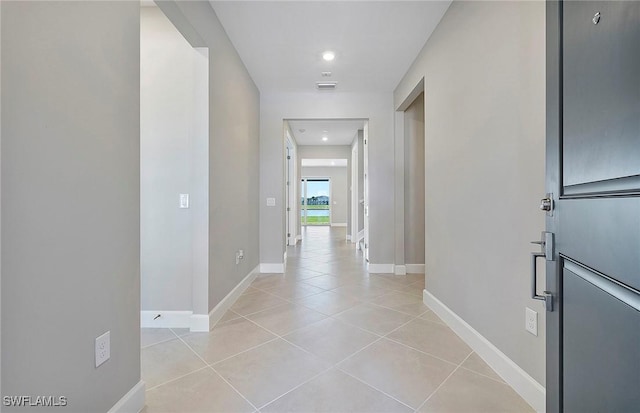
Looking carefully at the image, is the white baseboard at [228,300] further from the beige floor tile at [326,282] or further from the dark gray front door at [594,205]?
the dark gray front door at [594,205]

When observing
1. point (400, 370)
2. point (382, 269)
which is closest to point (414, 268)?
point (382, 269)

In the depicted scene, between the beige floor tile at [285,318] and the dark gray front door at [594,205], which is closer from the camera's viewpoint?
the dark gray front door at [594,205]

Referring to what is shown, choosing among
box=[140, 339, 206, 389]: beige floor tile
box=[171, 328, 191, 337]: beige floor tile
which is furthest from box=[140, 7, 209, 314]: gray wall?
box=[140, 339, 206, 389]: beige floor tile

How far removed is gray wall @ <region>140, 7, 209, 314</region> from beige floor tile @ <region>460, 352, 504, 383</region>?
6.93 ft

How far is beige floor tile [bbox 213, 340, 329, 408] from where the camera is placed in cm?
157

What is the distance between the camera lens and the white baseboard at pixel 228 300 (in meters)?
2.42

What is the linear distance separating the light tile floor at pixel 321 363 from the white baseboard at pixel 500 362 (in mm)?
46

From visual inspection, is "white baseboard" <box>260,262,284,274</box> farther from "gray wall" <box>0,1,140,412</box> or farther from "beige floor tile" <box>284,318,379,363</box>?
"gray wall" <box>0,1,140,412</box>

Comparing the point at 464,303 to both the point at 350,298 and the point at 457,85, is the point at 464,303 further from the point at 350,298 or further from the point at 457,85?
the point at 457,85

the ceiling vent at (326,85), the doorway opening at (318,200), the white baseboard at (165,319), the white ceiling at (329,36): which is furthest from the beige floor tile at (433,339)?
the doorway opening at (318,200)

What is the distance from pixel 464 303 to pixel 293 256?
3957 mm

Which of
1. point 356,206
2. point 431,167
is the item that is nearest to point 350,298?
point 431,167

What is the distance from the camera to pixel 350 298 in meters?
3.16

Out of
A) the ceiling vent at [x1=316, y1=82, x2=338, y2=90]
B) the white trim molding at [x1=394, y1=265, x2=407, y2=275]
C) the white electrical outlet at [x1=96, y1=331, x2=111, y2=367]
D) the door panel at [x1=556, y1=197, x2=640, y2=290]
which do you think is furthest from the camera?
the white trim molding at [x1=394, y1=265, x2=407, y2=275]
